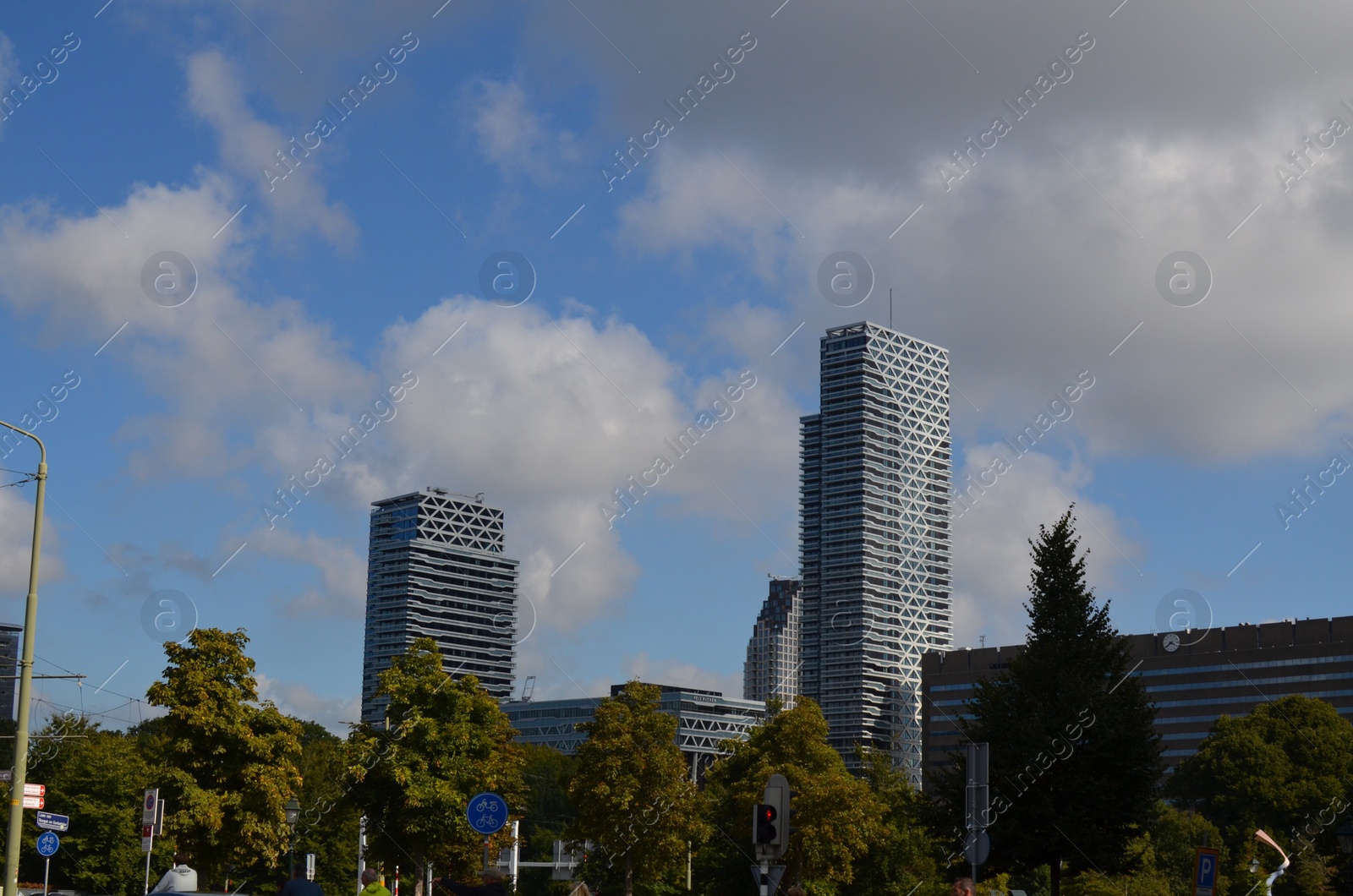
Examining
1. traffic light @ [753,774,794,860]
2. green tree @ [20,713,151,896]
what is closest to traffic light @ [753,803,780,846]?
traffic light @ [753,774,794,860]

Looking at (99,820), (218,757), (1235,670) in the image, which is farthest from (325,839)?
(1235,670)

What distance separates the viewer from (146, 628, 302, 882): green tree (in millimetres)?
42562

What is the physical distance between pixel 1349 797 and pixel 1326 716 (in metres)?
25.2

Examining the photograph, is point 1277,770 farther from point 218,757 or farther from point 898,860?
point 218,757

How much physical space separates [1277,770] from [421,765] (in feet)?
206

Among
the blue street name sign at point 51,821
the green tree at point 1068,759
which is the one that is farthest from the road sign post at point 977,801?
the blue street name sign at point 51,821

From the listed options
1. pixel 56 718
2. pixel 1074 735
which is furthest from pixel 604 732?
pixel 56 718

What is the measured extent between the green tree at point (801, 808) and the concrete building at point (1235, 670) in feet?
347

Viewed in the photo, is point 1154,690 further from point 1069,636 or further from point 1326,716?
point 1069,636

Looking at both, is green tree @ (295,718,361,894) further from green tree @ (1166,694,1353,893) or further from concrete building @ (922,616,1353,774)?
concrete building @ (922,616,1353,774)

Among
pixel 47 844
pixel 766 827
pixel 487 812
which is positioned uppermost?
pixel 487 812

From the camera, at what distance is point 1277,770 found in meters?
84.6

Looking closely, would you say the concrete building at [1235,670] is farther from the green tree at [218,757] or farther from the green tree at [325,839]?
the green tree at [218,757]

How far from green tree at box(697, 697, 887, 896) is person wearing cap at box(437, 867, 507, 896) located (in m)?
30.9
